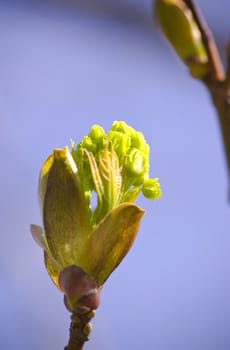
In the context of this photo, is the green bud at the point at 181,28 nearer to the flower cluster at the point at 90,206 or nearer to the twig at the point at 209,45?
the twig at the point at 209,45

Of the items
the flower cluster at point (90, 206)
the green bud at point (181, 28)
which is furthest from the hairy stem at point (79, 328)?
the green bud at point (181, 28)

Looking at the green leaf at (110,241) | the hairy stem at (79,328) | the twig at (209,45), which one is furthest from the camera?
the green leaf at (110,241)

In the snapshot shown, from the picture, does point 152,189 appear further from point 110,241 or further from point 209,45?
point 209,45

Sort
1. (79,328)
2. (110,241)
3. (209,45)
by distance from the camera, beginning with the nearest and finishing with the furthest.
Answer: (209,45) → (79,328) → (110,241)

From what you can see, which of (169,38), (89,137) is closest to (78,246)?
(89,137)

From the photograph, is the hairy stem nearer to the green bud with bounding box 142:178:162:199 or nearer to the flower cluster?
the flower cluster

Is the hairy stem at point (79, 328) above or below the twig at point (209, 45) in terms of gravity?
below

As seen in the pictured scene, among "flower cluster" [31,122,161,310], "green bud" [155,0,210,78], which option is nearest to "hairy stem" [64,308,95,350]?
"flower cluster" [31,122,161,310]

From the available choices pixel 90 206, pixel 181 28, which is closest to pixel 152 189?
pixel 90 206
